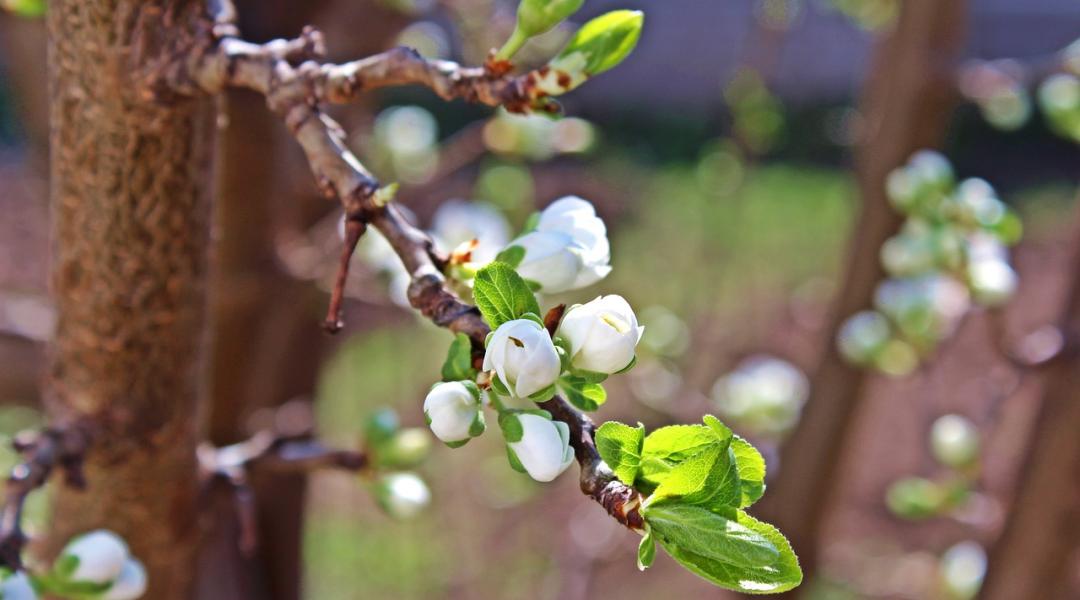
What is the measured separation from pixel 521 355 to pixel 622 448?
0.05 meters

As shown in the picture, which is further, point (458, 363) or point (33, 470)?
point (33, 470)

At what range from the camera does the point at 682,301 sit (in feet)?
9.23

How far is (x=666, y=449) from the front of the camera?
363mm

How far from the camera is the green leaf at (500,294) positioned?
36 centimetres

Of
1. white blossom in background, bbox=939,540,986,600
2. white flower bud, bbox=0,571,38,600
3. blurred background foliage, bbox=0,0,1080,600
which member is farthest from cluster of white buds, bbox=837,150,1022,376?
white flower bud, bbox=0,571,38,600

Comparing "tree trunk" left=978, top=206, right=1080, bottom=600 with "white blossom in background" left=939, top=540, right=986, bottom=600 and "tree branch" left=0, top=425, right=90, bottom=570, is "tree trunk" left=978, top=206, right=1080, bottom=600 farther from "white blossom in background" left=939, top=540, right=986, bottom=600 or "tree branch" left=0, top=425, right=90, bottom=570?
"tree branch" left=0, top=425, right=90, bottom=570

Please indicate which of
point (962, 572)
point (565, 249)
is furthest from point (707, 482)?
point (962, 572)

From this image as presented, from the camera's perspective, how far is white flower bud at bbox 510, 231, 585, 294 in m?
0.42

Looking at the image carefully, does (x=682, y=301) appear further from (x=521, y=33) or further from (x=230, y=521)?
(x=521, y=33)

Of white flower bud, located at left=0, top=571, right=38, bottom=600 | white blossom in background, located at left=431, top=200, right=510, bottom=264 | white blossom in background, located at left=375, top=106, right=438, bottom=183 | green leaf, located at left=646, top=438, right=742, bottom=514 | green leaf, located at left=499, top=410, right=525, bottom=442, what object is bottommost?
white flower bud, located at left=0, top=571, right=38, bottom=600

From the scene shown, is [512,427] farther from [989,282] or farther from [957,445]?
[957,445]

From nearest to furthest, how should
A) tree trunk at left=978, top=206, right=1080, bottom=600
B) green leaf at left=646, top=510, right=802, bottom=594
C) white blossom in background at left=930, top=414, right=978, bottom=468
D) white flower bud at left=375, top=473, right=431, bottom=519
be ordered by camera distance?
→ green leaf at left=646, top=510, right=802, bottom=594
white flower bud at left=375, top=473, right=431, bottom=519
tree trunk at left=978, top=206, right=1080, bottom=600
white blossom in background at left=930, top=414, right=978, bottom=468

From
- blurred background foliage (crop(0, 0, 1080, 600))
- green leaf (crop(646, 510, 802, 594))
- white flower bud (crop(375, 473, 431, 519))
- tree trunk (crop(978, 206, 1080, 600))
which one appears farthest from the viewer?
blurred background foliage (crop(0, 0, 1080, 600))

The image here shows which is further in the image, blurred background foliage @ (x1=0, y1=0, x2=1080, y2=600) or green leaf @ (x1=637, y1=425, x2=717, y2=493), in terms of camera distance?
blurred background foliage @ (x1=0, y1=0, x2=1080, y2=600)
